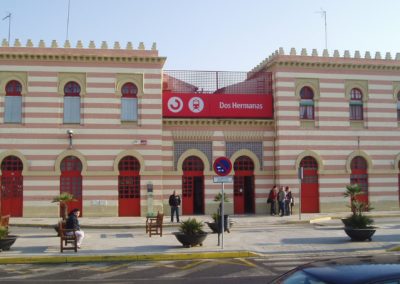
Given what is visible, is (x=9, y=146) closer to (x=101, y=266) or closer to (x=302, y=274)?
(x=101, y=266)

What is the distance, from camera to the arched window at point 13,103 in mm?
28266

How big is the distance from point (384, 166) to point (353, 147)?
2.26 m

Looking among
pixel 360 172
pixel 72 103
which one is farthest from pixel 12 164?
pixel 360 172

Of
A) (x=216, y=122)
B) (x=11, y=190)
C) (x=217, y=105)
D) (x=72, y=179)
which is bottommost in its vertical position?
(x=11, y=190)

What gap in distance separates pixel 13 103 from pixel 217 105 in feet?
36.1

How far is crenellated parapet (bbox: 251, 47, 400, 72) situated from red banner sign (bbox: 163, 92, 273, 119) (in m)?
2.34

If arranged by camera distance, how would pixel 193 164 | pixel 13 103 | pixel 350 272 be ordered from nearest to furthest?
Result: 1. pixel 350 272
2. pixel 13 103
3. pixel 193 164

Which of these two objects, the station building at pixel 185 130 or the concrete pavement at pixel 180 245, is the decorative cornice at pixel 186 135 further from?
the concrete pavement at pixel 180 245

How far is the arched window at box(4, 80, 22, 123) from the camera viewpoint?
28.3 metres

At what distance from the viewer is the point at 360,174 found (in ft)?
103

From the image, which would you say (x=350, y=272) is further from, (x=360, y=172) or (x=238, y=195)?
(x=360, y=172)

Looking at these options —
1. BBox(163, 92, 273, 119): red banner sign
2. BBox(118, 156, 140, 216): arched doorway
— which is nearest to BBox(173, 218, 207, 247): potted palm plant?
BBox(118, 156, 140, 216): arched doorway

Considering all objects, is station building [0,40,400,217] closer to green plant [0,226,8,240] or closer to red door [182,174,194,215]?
red door [182,174,194,215]

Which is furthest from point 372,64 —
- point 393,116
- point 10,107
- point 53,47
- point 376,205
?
point 10,107
